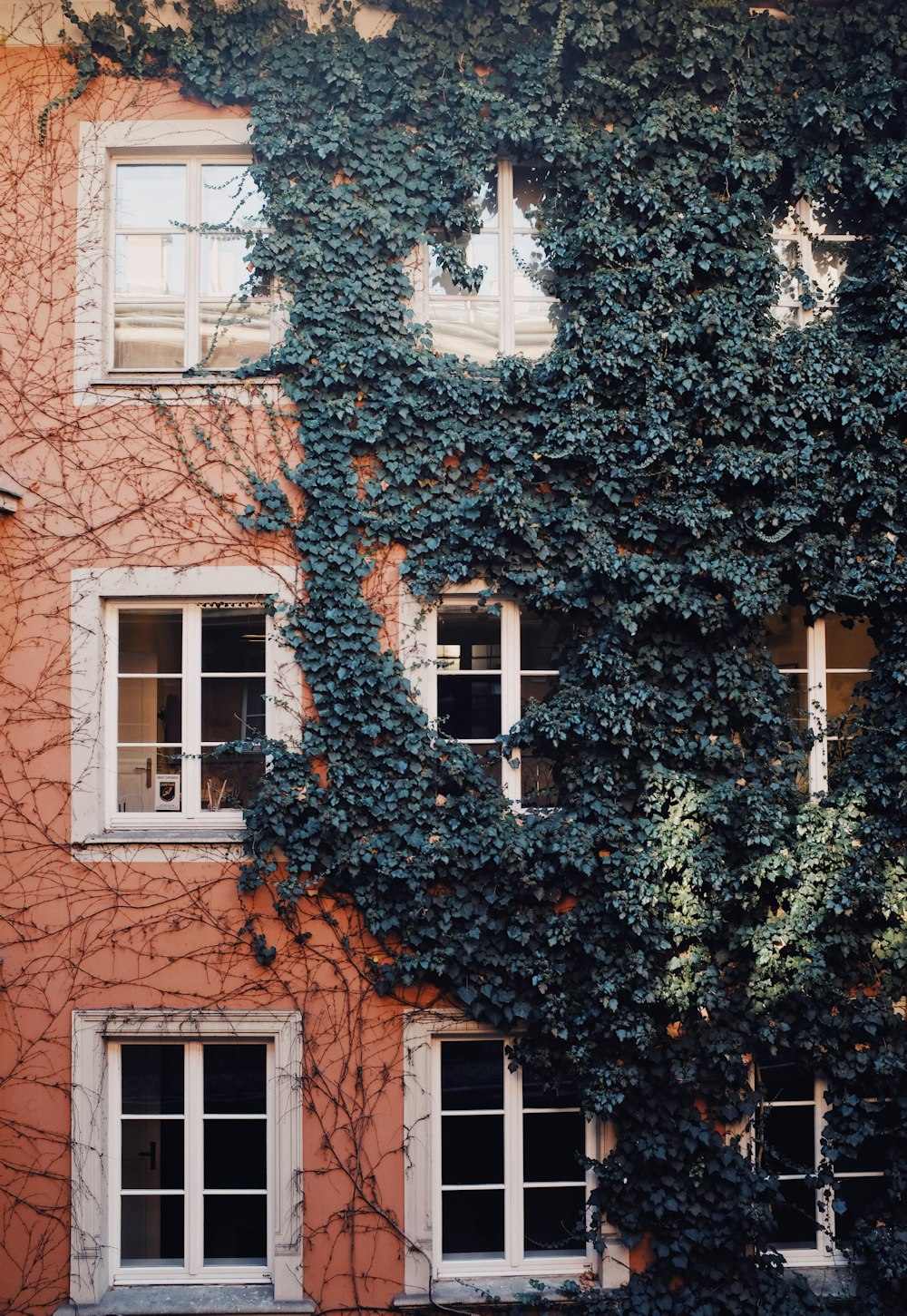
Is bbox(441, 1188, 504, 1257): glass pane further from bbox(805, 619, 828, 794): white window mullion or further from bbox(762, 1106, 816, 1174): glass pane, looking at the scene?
bbox(805, 619, 828, 794): white window mullion

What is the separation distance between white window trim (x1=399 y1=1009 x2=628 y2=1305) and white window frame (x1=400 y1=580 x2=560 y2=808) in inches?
66.6

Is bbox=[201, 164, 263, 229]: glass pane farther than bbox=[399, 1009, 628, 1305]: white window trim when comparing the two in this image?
Yes

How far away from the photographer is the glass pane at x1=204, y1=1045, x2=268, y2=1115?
24.1ft

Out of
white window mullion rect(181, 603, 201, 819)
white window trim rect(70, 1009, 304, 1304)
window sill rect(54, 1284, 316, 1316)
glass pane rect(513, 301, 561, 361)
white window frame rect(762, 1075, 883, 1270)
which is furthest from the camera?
glass pane rect(513, 301, 561, 361)

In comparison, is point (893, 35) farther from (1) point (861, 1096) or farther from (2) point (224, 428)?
(1) point (861, 1096)

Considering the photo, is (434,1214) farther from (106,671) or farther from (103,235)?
(103,235)

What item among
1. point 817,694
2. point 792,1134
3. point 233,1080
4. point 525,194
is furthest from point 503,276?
point 792,1134

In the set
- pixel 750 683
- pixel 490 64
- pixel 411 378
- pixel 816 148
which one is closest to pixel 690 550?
pixel 750 683

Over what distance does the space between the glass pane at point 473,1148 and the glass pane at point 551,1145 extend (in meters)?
0.18

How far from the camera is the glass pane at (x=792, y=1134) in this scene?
7.37m

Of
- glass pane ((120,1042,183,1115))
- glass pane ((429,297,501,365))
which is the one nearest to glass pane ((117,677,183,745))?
glass pane ((120,1042,183,1115))

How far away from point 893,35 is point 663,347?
9.02 ft

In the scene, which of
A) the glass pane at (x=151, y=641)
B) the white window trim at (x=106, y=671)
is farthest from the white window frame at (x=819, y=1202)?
the glass pane at (x=151, y=641)

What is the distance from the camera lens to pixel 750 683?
7180 mm
